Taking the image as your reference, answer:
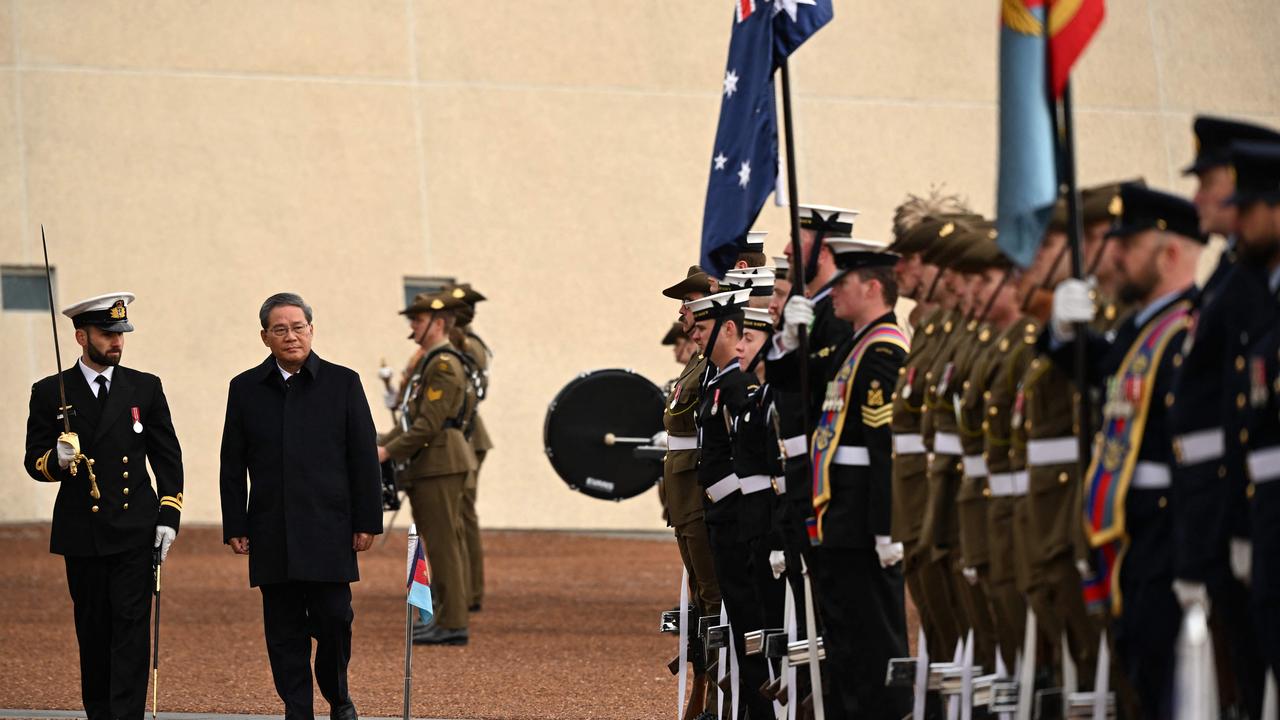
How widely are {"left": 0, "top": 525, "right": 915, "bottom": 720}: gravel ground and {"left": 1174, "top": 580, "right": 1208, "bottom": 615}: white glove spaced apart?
4587mm

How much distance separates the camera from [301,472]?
8.08 m

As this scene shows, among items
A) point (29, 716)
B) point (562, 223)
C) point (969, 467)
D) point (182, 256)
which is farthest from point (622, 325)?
point (969, 467)

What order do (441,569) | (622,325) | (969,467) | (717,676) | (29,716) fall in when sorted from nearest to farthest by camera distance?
(969,467) < (717,676) < (29,716) < (441,569) < (622,325)

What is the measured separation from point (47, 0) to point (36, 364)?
3.93 metres

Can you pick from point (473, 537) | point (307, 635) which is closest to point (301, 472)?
point (307, 635)

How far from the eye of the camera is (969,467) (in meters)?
6.00

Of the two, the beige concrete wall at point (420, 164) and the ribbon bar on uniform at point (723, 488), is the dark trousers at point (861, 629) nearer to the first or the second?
the ribbon bar on uniform at point (723, 488)

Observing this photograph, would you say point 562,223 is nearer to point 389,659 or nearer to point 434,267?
point 434,267

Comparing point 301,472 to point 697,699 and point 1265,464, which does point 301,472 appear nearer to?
point 697,699

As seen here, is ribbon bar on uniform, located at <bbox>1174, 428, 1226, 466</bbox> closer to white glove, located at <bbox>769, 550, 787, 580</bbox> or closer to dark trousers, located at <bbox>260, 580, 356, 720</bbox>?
white glove, located at <bbox>769, 550, 787, 580</bbox>

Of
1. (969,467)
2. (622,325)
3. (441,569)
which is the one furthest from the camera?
(622,325)

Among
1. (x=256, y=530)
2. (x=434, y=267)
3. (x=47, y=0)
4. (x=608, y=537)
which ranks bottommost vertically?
(x=608, y=537)

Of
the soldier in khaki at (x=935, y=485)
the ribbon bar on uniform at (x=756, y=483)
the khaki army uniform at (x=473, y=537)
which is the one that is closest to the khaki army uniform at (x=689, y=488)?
the ribbon bar on uniform at (x=756, y=483)

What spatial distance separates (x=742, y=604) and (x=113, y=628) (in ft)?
8.69
